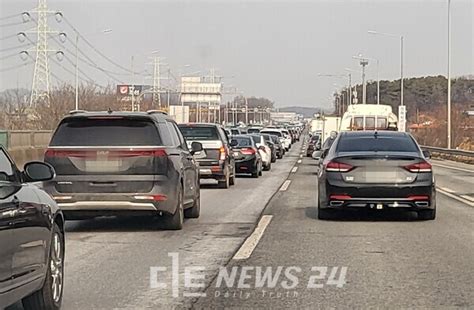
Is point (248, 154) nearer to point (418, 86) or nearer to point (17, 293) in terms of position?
point (17, 293)

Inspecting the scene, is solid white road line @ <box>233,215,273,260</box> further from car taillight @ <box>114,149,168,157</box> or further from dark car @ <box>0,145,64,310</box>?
dark car @ <box>0,145,64,310</box>

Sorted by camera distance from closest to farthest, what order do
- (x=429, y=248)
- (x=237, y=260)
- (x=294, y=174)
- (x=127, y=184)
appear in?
(x=237, y=260) < (x=429, y=248) < (x=127, y=184) < (x=294, y=174)

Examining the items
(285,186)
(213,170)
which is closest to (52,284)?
(213,170)

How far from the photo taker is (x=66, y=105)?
62969 millimetres

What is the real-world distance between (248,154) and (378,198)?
52.1ft

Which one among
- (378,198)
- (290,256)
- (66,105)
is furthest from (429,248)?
(66,105)

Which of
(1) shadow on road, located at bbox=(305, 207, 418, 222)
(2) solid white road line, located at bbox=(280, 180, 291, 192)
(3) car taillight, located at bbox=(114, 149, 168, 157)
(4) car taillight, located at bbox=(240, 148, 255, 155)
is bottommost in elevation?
(2) solid white road line, located at bbox=(280, 180, 291, 192)

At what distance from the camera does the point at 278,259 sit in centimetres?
1147

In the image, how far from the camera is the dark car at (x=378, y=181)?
1530cm

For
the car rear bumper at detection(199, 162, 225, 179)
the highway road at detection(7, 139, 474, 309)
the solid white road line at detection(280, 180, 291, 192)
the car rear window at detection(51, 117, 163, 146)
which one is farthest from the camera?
the car rear bumper at detection(199, 162, 225, 179)

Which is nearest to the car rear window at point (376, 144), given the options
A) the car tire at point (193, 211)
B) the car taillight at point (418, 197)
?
the car taillight at point (418, 197)

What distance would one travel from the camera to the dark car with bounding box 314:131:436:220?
15.3 metres

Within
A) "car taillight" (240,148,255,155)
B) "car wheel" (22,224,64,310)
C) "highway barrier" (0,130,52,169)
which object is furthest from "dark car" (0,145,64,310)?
"highway barrier" (0,130,52,169)

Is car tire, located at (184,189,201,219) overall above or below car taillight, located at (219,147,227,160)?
below
